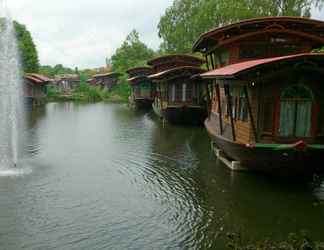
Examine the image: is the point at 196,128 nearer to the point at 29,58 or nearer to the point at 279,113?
the point at 279,113

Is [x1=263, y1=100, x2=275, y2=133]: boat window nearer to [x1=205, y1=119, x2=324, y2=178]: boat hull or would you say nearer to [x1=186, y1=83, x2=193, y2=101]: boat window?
[x1=205, y1=119, x2=324, y2=178]: boat hull

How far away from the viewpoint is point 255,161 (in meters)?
11.5

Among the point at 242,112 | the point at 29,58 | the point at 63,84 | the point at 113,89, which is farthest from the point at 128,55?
the point at 242,112

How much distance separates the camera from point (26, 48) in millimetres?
49406

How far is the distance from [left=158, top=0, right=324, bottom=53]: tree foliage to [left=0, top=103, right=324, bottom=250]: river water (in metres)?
19.4

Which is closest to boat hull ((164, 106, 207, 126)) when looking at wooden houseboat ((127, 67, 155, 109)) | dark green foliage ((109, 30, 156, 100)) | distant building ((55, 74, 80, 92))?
wooden houseboat ((127, 67, 155, 109))

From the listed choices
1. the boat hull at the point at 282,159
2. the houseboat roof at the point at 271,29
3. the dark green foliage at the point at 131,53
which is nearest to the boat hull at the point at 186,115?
the houseboat roof at the point at 271,29

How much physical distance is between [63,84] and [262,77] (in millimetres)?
66370

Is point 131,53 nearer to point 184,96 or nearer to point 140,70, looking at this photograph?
point 140,70

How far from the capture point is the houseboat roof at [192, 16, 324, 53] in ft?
44.4

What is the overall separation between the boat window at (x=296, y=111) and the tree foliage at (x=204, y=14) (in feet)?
58.3

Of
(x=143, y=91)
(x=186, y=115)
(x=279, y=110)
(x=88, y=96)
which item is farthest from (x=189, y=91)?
(x=88, y=96)

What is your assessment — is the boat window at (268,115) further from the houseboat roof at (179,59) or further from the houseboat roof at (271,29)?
the houseboat roof at (179,59)

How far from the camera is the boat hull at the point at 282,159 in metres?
10.3
